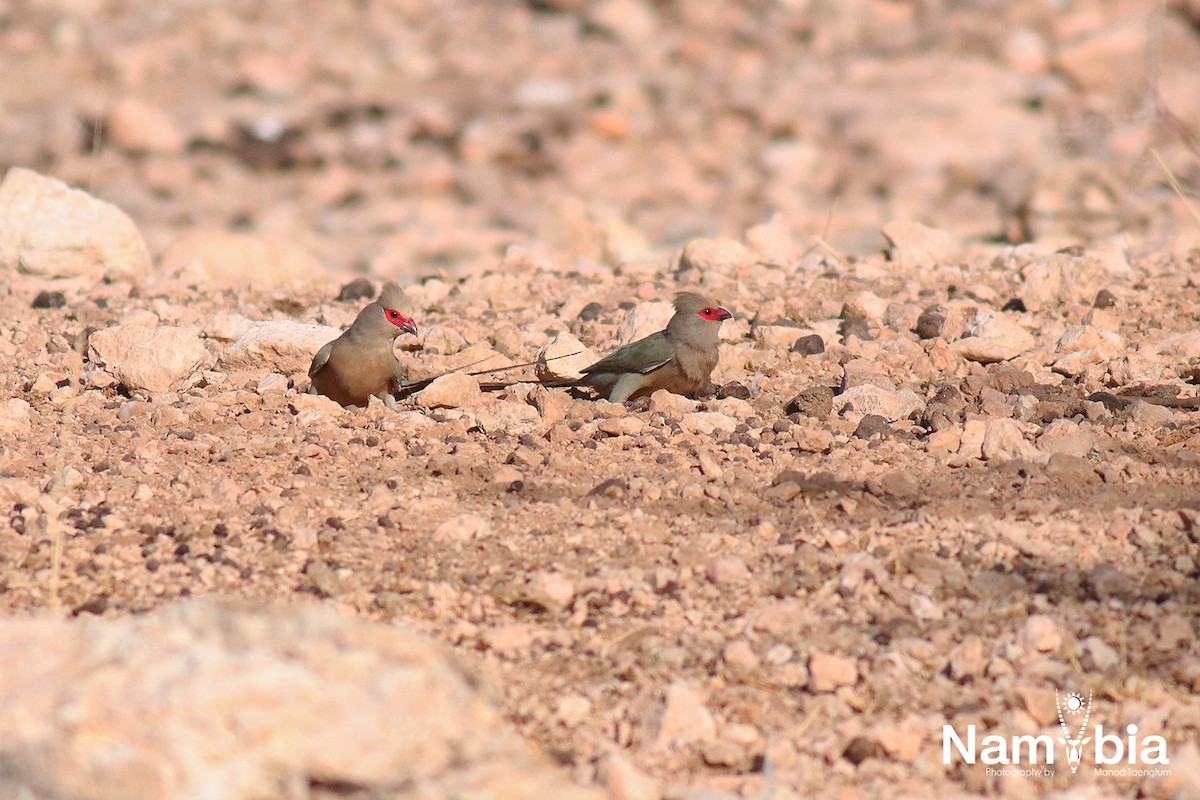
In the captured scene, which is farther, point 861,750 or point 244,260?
point 244,260

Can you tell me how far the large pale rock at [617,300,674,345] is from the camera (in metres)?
6.02

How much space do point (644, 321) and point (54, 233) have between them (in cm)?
310

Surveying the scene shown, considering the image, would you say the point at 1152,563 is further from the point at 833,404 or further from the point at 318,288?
the point at 318,288

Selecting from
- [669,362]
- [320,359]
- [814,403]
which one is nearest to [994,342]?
[814,403]

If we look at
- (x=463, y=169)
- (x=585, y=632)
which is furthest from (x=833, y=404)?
(x=463, y=169)

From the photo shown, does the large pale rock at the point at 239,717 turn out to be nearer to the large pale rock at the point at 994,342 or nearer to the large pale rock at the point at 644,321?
the large pale rock at the point at 994,342

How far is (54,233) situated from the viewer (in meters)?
7.05

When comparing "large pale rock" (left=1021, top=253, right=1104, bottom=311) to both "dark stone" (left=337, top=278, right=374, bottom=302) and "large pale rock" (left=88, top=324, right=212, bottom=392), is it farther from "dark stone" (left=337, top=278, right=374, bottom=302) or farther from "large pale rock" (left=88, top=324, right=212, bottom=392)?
"large pale rock" (left=88, top=324, right=212, bottom=392)

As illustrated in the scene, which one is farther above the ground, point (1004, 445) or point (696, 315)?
point (1004, 445)

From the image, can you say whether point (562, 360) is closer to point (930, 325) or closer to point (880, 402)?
point (880, 402)

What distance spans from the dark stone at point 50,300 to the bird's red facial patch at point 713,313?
310 centimetres

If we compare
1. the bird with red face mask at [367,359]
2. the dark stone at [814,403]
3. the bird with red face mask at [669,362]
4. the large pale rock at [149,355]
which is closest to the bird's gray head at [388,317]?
the bird with red face mask at [367,359]

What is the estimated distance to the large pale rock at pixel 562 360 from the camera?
5586 mm

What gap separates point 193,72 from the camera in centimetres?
1484
